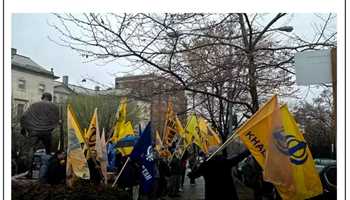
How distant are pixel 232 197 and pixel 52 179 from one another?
11.4 feet

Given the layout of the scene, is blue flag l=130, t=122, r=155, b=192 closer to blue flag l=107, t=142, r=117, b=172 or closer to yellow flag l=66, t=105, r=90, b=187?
yellow flag l=66, t=105, r=90, b=187

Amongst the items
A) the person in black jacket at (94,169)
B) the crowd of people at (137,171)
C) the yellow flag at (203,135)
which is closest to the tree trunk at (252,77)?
the crowd of people at (137,171)

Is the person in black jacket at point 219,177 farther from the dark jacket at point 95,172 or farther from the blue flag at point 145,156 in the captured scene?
the dark jacket at point 95,172

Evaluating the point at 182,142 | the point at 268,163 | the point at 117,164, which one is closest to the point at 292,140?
the point at 268,163

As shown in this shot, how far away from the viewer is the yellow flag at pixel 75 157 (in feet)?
27.2

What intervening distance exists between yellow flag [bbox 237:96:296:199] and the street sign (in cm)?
157

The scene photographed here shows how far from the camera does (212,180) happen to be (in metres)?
6.93

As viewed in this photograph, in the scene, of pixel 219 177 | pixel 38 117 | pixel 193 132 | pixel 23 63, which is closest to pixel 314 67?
pixel 219 177

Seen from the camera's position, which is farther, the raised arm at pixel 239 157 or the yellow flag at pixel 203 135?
the yellow flag at pixel 203 135

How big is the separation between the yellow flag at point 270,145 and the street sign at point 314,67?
5.14ft

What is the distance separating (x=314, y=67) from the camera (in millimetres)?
4820

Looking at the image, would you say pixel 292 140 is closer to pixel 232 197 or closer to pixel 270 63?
pixel 232 197

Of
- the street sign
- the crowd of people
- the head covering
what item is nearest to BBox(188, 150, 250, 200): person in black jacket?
the crowd of people

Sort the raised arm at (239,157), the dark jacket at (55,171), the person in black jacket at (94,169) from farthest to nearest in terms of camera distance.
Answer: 1. the person in black jacket at (94,169)
2. the dark jacket at (55,171)
3. the raised arm at (239,157)
